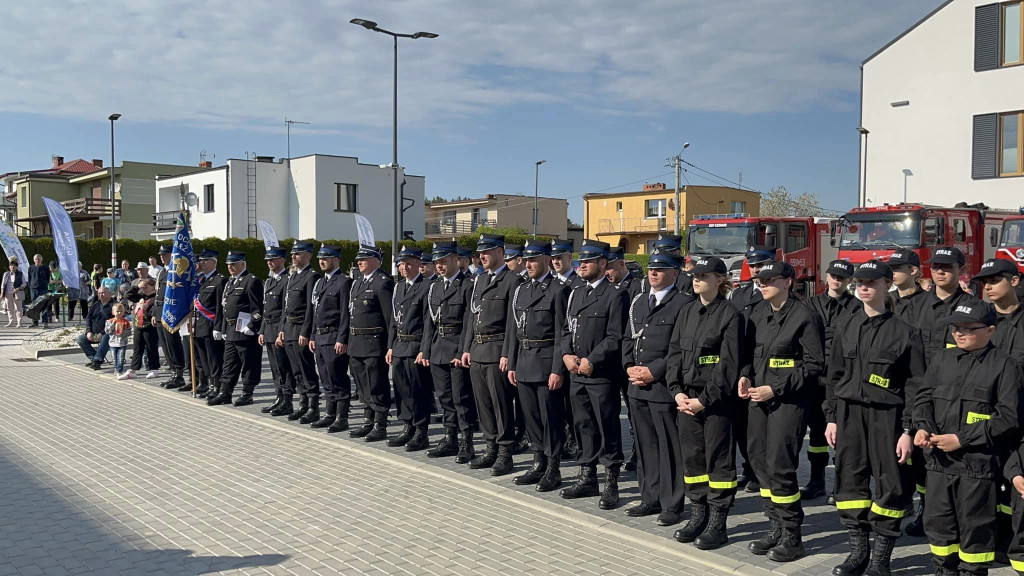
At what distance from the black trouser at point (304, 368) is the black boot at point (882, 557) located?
671 centimetres

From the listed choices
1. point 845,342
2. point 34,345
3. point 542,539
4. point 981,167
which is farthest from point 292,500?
point 981,167

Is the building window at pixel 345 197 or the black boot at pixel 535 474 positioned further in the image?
the building window at pixel 345 197

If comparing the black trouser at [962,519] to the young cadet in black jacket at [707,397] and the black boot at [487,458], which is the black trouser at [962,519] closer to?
the young cadet in black jacket at [707,397]

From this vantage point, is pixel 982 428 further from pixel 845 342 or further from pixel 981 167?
pixel 981 167

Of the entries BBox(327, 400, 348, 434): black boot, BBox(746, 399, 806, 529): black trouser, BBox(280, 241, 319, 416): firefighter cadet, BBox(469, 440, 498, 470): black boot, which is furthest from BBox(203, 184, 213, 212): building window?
BBox(746, 399, 806, 529): black trouser

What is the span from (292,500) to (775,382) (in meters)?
3.88

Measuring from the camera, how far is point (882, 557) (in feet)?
15.9

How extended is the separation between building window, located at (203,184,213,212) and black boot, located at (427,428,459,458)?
4087 centimetres

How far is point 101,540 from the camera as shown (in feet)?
18.3

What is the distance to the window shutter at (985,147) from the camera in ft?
79.8

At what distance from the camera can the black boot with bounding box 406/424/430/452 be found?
838 centimetres

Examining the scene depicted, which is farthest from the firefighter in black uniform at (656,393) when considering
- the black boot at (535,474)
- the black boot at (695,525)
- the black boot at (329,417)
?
the black boot at (329,417)

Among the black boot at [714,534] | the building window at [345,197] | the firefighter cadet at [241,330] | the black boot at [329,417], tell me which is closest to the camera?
the black boot at [714,534]

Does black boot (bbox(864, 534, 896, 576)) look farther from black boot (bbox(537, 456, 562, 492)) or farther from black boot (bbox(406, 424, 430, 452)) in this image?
black boot (bbox(406, 424, 430, 452))
